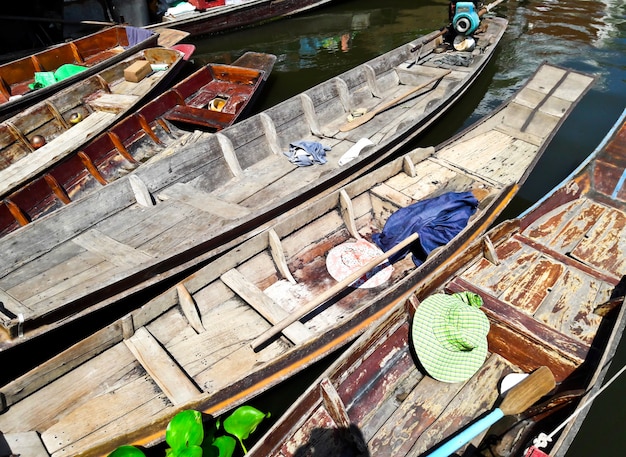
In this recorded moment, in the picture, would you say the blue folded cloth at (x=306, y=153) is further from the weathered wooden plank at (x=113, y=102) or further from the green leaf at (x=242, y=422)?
the green leaf at (x=242, y=422)

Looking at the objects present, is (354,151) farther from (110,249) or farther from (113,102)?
(113,102)

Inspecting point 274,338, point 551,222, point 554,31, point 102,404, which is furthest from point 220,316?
point 554,31

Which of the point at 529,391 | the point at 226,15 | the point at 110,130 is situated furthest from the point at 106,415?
the point at 226,15

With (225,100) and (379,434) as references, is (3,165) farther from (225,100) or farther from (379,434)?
(379,434)

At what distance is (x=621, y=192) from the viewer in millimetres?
7531

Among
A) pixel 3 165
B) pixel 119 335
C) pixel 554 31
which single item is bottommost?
pixel 554 31

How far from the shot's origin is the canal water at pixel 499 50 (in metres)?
11.2

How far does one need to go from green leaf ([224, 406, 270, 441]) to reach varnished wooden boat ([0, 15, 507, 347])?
2.18m

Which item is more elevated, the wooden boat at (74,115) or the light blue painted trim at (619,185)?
the wooden boat at (74,115)

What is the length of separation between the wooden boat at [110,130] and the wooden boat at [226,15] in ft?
16.4

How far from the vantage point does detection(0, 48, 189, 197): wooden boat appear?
853cm

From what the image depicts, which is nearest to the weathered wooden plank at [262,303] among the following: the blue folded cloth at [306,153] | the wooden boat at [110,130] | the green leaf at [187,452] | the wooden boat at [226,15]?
the green leaf at [187,452]

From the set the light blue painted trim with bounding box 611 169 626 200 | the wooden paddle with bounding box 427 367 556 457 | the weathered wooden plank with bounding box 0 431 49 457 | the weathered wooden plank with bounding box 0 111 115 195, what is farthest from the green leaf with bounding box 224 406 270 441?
the light blue painted trim with bounding box 611 169 626 200

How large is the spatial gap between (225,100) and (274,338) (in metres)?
7.48
